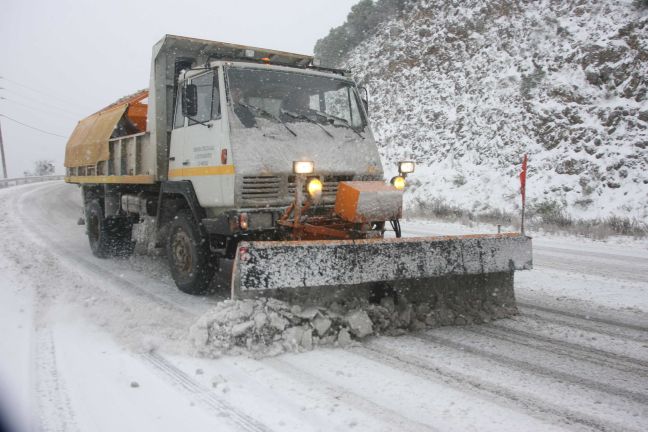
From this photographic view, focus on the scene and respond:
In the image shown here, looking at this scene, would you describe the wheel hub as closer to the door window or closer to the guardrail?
the door window

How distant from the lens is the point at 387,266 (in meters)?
4.11

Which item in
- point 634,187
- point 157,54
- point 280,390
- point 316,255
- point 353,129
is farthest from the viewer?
point 634,187

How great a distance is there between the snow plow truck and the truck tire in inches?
58.7

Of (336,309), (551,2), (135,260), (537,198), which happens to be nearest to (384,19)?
(551,2)

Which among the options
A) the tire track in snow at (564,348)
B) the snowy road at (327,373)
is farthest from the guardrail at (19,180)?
the tire track in snow at (564,348)

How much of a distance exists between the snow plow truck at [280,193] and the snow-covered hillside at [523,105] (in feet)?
31.3

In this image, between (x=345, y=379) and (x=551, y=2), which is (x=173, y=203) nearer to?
(x=345, y=379)

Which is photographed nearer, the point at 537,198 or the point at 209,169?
the point at 209,169

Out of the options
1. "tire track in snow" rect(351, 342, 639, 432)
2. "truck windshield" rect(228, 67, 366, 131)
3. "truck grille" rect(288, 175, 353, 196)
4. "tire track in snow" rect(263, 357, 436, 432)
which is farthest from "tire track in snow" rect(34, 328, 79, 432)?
"truck windshield" rect(228, 67, 366, 131)

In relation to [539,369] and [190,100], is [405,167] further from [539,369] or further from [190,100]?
[539,369]

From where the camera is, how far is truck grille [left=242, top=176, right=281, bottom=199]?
4840mm

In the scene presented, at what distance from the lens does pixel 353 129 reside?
5.71m

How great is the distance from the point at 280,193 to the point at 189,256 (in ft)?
4.33

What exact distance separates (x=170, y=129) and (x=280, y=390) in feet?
13.2
